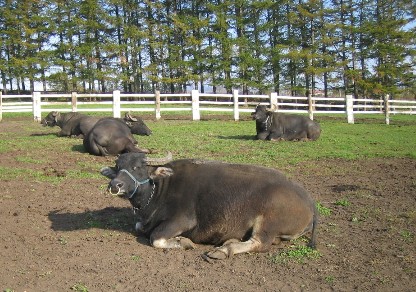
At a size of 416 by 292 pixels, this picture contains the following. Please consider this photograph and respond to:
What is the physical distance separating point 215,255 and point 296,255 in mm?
1074

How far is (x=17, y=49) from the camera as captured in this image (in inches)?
2087

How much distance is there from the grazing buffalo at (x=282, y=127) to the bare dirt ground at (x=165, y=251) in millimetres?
7856

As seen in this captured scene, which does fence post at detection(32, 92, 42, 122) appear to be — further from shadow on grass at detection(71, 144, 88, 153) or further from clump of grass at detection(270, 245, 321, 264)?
clump of grass at detection(270, 245, 321, 264)

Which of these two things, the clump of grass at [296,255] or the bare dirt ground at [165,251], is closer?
the bare dirt ground at [165,251]

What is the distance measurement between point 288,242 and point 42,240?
3.50 metres

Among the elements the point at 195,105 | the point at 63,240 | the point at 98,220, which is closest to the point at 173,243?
the point at 63,240

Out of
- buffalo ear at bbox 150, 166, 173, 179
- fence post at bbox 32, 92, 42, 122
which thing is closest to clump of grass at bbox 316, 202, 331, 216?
buffalo ear at bbox 150, 166, 173, 179

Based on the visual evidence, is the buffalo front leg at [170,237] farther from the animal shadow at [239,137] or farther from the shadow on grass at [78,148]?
the animal shadow at [239,137]

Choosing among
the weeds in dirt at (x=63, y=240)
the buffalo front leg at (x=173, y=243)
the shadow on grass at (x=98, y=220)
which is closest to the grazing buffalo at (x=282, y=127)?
the shadow on grass at (x=98, y=220)

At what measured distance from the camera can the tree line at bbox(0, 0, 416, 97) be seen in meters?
43.5

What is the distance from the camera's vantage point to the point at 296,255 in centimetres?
601

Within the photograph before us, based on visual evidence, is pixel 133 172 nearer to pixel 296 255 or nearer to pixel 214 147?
pixel 296 255

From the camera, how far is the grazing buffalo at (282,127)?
58.1ft

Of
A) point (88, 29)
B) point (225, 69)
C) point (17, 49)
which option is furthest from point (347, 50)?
point (17, 49)
